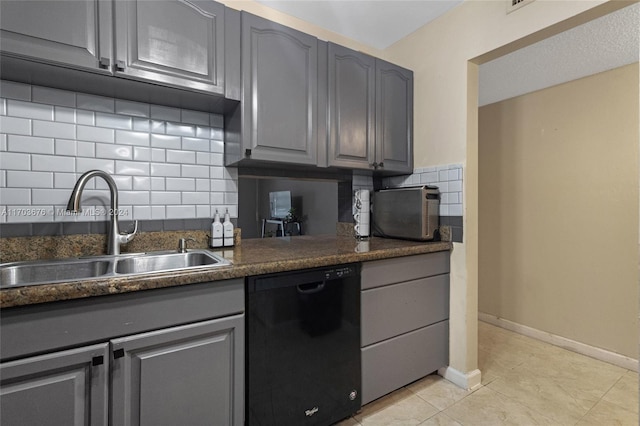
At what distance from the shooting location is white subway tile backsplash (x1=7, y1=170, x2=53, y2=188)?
1253mm

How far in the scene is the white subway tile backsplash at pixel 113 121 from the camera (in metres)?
1.42

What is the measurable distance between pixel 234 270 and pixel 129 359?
0.44m

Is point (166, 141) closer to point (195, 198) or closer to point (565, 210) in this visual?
point (195, 198)

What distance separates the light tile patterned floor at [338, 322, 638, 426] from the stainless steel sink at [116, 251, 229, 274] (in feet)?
3.70

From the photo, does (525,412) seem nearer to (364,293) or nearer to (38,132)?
(364,293)

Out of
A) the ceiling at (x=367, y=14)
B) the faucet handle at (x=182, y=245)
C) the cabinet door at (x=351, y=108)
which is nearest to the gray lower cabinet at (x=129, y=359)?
the faucet handle at (x=182, y=245)

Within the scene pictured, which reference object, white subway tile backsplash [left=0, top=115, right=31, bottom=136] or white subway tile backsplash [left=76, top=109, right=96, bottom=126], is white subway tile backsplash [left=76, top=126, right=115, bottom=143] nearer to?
white subway tile backsplash [left=76, top=109, right=96, bottom=126]

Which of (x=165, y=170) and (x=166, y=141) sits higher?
(x=166, y=141)

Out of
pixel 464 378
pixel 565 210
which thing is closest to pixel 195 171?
pixel 464 378

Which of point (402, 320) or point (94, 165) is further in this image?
point (402, 320)

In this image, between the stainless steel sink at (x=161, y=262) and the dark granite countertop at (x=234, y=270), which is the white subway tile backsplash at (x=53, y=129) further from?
the dark granite countertop at (x=234, y=270)

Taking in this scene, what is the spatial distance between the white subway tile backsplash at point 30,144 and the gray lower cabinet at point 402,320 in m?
1.60

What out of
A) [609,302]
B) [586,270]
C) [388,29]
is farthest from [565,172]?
[388,29]

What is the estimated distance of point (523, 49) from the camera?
2055 millimetres
